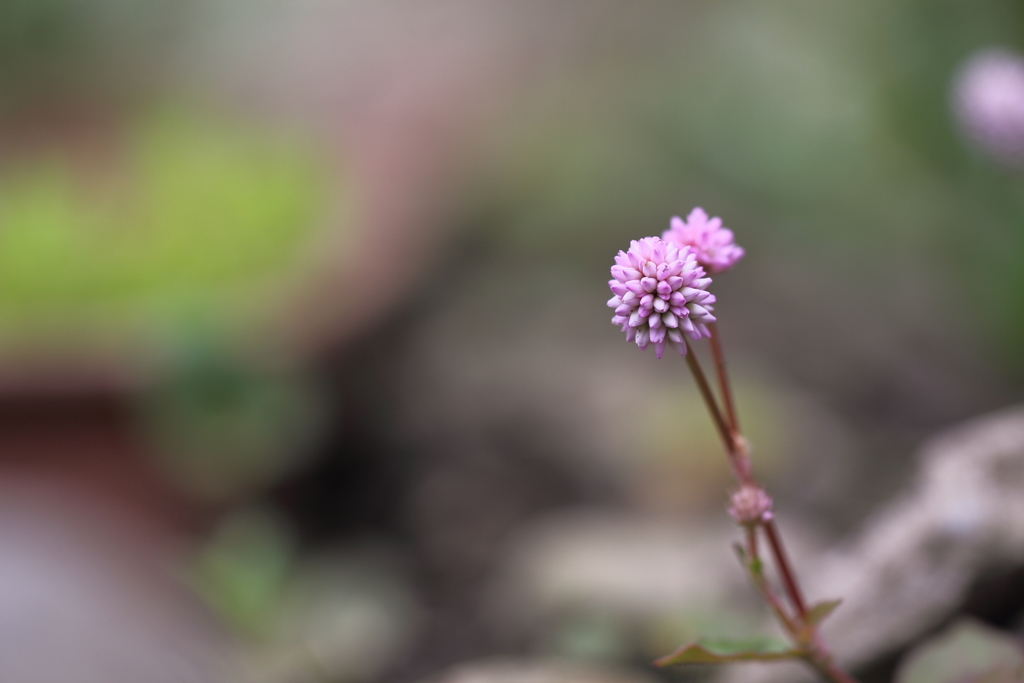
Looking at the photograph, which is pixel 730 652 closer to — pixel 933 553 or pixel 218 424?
pixel 933 553

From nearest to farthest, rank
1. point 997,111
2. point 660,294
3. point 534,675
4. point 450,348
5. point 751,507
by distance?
point 660,294 < point 751,507 < point 997,111 < point 534,675 < point 450,348

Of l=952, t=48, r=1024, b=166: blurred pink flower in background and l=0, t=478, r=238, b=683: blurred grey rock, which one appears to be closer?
l=952, t=48, r=1024, b=166: blurred pink flower in background

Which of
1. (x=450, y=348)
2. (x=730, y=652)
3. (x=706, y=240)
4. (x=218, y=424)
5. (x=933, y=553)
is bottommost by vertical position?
(x=730, y=652)

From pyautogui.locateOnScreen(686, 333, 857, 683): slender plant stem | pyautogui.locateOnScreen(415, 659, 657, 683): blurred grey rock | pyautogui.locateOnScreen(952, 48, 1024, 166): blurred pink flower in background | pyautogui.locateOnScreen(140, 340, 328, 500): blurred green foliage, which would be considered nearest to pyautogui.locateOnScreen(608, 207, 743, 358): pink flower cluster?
pyautogui.locateOnScreen(686, 333, 857, 683): slender plant stem

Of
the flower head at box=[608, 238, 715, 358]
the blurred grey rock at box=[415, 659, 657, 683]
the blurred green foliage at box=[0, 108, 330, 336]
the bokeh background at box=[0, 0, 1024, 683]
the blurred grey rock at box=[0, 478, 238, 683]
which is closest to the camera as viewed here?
the flower head at box=[608, 238, 715, 358]

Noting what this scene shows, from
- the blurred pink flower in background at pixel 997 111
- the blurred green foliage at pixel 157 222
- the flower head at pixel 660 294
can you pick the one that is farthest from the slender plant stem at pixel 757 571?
the blurred green foliage at pixel 157 222

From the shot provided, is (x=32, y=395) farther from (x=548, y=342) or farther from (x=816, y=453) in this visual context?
(x=816, y=453)

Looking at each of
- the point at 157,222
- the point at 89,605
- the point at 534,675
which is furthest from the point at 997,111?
the point at 157,222

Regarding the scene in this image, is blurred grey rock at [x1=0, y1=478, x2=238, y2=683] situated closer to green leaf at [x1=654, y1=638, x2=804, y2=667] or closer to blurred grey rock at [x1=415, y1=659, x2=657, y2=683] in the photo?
blurred grey rock at [x1=415, y1=659, x2=657, y2=683]
